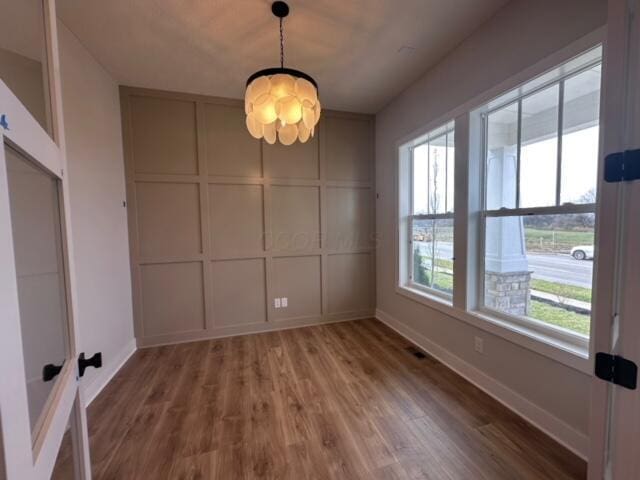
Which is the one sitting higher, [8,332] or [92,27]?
[92,27]

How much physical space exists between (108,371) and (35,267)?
95.1 inches

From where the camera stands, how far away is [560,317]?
1.82 metres

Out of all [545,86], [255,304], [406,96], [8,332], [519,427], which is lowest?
[519,427]

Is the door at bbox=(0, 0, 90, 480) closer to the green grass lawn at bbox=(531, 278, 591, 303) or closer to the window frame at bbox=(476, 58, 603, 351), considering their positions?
the window frame at bbox=(476, 58, 603, 351)

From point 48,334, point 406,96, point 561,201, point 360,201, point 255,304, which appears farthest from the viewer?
point 360,201

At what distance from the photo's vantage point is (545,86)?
6.04ft

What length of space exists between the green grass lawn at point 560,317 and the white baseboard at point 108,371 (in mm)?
3431

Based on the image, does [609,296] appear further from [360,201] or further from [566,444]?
[360,201]

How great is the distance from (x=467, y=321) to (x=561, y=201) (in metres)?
1.17

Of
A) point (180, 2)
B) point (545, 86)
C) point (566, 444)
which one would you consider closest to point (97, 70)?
point (180, 2)

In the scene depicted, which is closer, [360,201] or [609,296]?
[609,296]

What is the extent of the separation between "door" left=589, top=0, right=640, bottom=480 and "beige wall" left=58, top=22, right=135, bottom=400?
2805 millimetres

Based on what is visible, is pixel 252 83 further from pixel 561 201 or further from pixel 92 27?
pixel 561 201

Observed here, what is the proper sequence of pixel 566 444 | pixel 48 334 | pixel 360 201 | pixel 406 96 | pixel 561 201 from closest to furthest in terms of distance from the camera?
pixel 48 334, pixel 566 444, pixel 561 201, pixel 406 96, pixel 360 201
